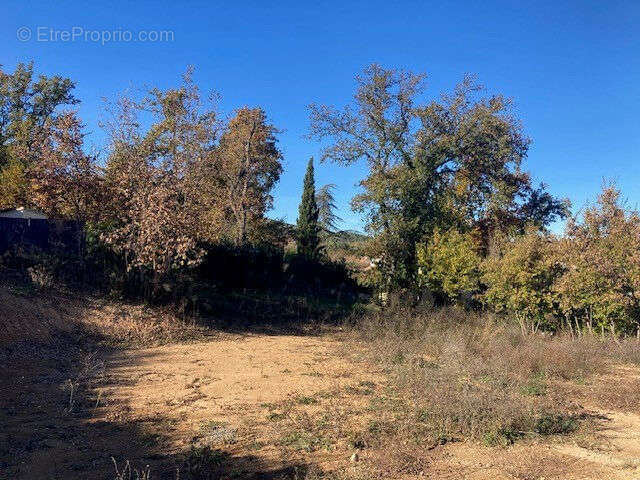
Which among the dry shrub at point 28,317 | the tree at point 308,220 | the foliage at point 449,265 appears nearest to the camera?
the dry shrub at point 28,317

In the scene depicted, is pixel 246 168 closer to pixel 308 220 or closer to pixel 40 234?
pixel 308 220

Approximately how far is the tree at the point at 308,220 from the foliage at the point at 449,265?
928 centimetres

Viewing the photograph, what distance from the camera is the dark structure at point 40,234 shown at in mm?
14844

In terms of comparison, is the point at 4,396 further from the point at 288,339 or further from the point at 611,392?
the point at 611,392

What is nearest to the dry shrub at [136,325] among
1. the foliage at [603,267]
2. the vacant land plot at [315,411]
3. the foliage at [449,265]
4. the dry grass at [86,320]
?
the dry grass at [86,320]

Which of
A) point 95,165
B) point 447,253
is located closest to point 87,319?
point 95,165

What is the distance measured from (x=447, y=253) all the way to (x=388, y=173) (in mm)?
3940

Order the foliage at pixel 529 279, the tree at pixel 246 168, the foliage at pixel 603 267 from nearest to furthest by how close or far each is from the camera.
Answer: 1. the foliage at pixel 603 267
2. the foliage at pixel 529 279
3. the tree at pixel 246 168

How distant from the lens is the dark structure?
1484cm

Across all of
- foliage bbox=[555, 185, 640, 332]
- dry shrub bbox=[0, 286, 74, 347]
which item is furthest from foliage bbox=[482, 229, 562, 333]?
dry shrub bbox=[0, 286, 74, 347]

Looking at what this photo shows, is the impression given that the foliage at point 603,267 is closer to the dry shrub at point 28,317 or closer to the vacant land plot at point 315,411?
the vacant land plot at point 315,411

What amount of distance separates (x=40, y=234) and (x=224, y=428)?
12.7m

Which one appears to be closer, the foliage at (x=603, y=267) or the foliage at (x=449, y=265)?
the foliage at (x=603, y=267)

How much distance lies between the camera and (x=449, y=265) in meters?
17.0
